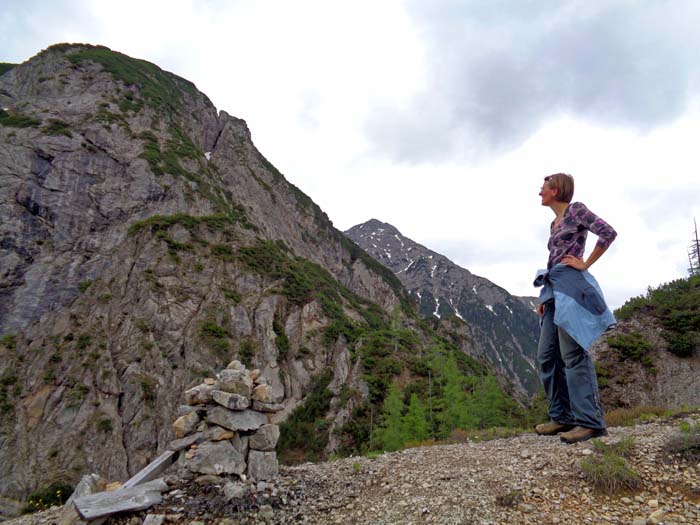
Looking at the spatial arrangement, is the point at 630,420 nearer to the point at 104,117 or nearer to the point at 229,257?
the point at 229,257

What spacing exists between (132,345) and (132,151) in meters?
32.6

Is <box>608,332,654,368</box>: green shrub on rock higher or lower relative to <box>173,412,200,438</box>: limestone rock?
higher

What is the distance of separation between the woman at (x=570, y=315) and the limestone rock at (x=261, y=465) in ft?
14.0

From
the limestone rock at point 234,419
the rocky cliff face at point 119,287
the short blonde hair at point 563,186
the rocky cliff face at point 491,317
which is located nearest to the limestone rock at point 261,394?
the limestone rock at point 234,419

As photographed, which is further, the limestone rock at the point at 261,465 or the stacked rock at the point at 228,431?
the limestone rock at the point at 261,465

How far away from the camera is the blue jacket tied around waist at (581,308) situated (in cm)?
504

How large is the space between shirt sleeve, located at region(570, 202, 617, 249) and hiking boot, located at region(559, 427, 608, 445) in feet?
8.20

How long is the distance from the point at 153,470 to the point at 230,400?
135cm

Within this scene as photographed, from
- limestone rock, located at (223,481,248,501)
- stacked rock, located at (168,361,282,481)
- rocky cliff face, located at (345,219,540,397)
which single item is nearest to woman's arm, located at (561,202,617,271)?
stacked rock, located at (168,361,282,481)

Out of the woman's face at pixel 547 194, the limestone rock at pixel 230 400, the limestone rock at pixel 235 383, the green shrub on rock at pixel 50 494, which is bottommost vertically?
the green shrub on rock at pixel 50 494

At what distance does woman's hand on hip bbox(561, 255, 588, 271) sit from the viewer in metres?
5.21

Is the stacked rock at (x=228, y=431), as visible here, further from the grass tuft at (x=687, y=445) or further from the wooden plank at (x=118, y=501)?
the grass tuft at (x=687, y=445)

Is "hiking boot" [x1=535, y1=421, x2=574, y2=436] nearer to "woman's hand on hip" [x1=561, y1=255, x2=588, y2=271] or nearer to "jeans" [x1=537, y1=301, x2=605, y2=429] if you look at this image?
"jeans" [x1=537, y1=301, x2=605, y2=429]

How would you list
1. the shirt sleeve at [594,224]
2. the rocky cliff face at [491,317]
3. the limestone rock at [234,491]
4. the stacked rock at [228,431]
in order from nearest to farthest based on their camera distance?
the limestone rock at [234,491] → the shirt sleeve at [594,224] → the stacked rock at [228,431] → the rocky cliff face at [491,317]
